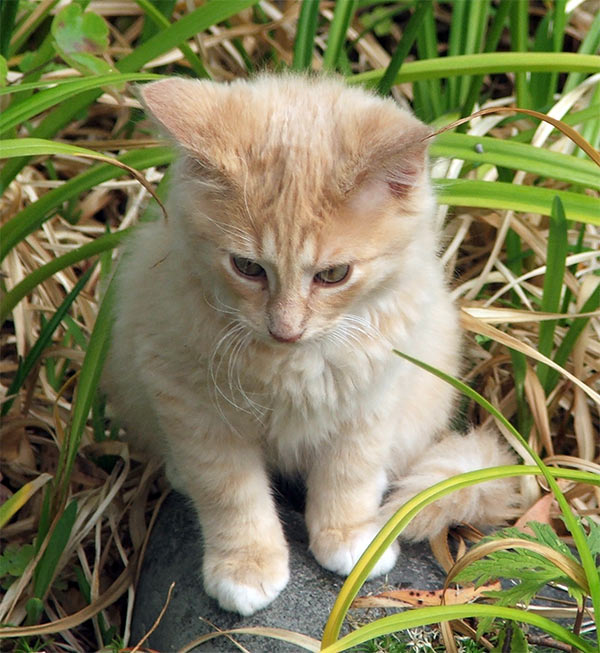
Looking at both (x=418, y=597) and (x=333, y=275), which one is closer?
(x=333, y=275)

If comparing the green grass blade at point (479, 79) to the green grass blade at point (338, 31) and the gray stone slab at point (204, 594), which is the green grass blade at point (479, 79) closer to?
the green grass blade at point (338, 31)

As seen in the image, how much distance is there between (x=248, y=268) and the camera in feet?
4.47

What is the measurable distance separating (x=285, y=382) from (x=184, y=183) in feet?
1.25

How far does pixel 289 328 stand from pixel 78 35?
0.60 m

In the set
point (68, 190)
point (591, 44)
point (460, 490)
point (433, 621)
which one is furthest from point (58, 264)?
point (591, 44)

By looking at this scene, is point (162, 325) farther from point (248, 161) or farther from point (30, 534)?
point (30, 534)

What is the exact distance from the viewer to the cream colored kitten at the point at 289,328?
1.31m

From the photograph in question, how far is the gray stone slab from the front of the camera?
160cm

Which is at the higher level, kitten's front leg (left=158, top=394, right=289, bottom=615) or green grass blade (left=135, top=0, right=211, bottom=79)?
green grass blade (left=135, top=0, right=211, bottom=79)

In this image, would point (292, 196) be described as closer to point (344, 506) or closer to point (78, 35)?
point (78, 35)

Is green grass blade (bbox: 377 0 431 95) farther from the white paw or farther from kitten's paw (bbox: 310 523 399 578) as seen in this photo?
the white paw

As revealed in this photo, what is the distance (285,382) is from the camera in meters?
1.52

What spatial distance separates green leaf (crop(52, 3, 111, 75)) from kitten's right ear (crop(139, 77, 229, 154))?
172 mm

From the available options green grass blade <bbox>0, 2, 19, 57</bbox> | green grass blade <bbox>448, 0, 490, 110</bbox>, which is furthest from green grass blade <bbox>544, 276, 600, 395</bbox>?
green grass blade <bbox>0, 2, 19, 57</bbox>
